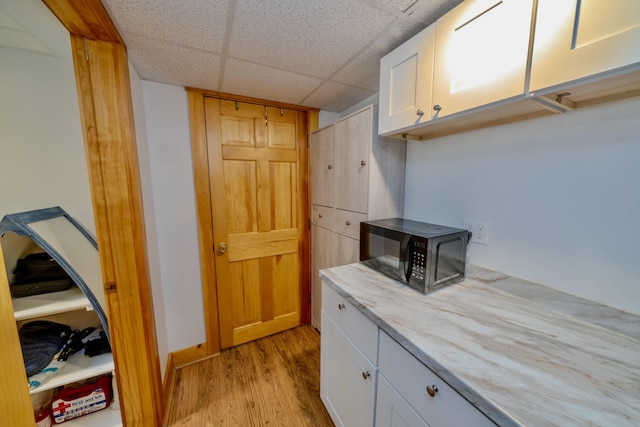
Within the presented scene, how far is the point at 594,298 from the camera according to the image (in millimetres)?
824

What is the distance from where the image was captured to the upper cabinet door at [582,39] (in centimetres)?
54

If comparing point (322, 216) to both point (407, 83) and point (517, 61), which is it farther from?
point (517, 61)

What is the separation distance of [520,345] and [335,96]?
5.99 ft

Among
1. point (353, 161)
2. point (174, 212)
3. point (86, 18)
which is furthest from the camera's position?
point (174, 212)

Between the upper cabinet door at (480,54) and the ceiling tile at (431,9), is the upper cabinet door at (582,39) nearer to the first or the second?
the upper cabinet door at (480,54)

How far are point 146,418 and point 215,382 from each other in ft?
1.54

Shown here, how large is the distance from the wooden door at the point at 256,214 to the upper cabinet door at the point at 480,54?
1336 millimetres

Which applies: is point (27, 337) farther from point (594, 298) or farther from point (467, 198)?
point (594, 298)

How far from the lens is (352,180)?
1.55 meters

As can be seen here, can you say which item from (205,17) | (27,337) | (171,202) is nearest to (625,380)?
(205,17)

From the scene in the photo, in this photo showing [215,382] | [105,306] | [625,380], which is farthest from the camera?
[215,382]

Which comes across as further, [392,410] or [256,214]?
[256,214]

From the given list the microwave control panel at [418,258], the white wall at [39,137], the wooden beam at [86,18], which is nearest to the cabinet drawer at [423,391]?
the microwave control panel at [418,258]

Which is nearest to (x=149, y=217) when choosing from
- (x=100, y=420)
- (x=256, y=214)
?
(x=256, y=214)
